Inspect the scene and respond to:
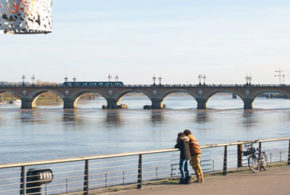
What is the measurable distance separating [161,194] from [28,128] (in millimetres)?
66103

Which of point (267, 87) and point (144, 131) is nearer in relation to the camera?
point (144, 131)

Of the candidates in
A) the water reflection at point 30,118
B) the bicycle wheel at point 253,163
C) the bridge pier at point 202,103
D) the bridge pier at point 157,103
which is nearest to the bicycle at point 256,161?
the bicycle wheel at point 253,163

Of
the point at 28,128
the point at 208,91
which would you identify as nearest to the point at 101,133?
the point at 28,128

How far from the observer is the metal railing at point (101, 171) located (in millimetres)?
13547

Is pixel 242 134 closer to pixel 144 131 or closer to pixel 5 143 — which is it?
pixel 144 131

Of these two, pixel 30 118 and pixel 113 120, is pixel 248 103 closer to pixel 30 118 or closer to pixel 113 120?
pixel 113 120

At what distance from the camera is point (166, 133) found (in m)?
69.9

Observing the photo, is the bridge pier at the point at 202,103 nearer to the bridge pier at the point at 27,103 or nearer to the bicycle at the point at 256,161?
the bridge pier at the point at 27,103

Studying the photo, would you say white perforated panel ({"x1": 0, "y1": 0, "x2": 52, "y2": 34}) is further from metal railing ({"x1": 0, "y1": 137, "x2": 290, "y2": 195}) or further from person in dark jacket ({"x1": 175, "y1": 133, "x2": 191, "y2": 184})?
person in dark jacket ({"x1": 175, "y1": 133, "x2": 191, "y2": 184})

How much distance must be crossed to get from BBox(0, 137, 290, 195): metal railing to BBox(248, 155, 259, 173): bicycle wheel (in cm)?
60

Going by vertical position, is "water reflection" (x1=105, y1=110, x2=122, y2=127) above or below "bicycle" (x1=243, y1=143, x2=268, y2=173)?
below

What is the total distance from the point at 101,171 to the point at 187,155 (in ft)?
66.8

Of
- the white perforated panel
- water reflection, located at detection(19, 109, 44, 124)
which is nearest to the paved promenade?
the white perforated panel

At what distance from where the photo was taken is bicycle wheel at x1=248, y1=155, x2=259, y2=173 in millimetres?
18191
